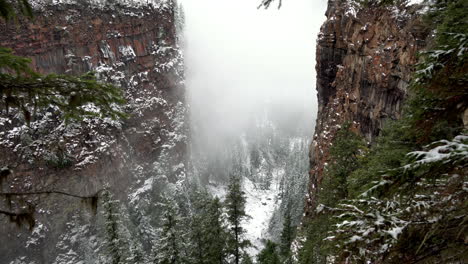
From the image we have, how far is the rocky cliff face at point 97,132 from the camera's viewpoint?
43.1m

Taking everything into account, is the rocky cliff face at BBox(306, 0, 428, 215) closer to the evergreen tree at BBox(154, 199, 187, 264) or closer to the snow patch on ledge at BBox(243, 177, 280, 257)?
the evergreen tree at BBox(154, 199, 187, 264)

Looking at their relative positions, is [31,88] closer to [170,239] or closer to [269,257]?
[170,239]

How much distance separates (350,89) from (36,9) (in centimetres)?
5011

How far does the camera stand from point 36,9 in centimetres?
4816

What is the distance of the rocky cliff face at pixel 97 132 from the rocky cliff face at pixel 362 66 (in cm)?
2419

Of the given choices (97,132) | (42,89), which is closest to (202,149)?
(97,132)

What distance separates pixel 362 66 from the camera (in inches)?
888

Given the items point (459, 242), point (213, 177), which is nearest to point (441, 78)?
point (459, 242)

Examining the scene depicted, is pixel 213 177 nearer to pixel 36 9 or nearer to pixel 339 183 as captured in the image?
pixel 36 9


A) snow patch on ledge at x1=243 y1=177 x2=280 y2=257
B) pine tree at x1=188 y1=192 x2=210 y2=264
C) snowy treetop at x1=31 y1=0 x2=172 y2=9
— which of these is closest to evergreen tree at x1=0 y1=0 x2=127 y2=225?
pine tree at x1=188 y1=192 x2=210 y2=264

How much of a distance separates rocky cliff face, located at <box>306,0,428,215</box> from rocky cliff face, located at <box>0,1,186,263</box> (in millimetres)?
24192

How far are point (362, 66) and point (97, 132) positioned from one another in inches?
1781

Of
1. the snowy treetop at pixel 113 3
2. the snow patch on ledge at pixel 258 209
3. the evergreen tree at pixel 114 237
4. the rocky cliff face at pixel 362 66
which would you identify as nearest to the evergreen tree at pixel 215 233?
the evergreen tree at pixel 114 237

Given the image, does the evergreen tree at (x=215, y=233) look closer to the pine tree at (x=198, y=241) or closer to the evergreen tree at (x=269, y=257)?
the pine tree at (x=198, y=241)
